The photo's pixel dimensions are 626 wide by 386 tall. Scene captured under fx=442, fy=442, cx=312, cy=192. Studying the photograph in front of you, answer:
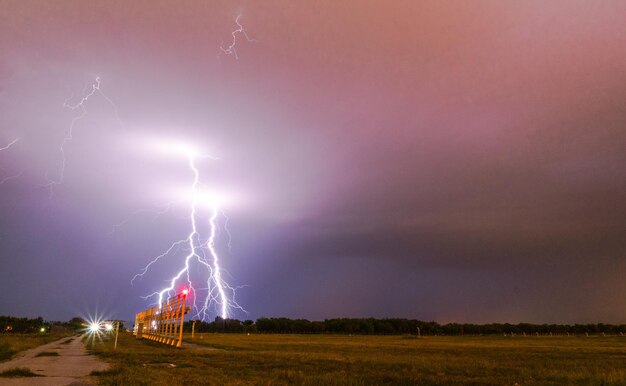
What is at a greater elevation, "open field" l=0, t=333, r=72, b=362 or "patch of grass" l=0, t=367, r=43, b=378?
"open field" l=0, t=333, r=72, b=362

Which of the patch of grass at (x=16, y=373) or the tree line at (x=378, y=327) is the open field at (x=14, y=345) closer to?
the patch of grass at (x=16, y=373)

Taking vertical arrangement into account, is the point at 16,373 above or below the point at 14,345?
below

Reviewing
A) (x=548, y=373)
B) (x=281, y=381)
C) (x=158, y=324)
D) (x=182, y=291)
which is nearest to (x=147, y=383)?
(x=281, y=381)

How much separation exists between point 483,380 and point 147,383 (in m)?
8.83

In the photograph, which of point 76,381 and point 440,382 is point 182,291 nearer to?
point 76,381

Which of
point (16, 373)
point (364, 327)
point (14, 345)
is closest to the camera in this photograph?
point (16, 373)

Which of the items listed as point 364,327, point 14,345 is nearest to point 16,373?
point 14,345

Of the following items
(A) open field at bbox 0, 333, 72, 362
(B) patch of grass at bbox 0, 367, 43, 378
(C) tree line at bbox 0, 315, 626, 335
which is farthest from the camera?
(C) tree line at bbox 0, 315, 626, 335

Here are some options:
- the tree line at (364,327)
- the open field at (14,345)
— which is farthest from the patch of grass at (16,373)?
the tree line at (364,327)

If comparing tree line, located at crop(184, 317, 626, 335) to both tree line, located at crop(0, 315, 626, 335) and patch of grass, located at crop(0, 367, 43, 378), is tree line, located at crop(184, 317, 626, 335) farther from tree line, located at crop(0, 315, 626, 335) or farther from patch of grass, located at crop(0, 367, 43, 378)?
patch of grass, located at crop(0, 367, 43, 378)

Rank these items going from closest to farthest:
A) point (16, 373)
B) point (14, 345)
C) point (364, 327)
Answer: point (16, 373), point (14, 345), point (364, 327)

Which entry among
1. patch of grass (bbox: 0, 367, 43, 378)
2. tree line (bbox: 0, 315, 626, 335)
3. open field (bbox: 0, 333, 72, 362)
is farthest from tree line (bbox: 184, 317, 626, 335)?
patch of grass (bbox: 0, 367, 43, 378)

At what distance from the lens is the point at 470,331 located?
17225cm

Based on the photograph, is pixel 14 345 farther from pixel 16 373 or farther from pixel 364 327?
pixel 364 327
